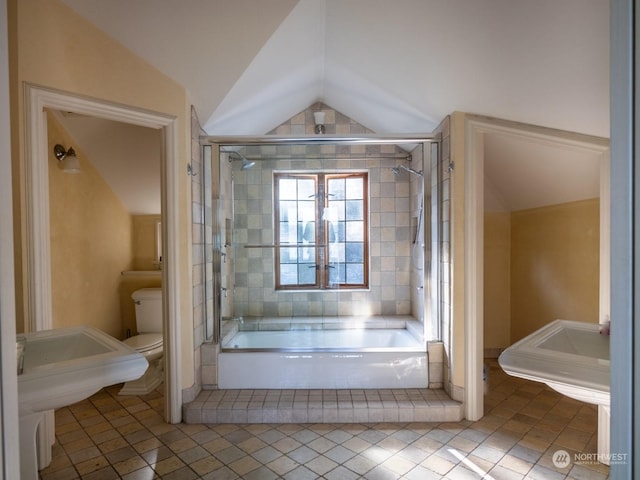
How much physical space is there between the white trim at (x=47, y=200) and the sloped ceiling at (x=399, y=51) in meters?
0.38

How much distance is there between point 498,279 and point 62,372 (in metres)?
3.31

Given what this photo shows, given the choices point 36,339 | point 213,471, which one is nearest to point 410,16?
point 36,339

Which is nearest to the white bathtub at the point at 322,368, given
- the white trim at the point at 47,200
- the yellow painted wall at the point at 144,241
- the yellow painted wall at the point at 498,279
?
the white trim at the point at 47,200

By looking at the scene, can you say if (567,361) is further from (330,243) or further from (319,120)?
(319,120)

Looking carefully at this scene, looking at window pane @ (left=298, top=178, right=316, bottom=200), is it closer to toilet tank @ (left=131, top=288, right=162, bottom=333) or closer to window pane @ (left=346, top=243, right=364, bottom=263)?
window pane @ (left=346, top=243, right=364, bottom=263)

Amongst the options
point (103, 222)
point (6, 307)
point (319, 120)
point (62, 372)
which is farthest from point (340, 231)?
point (6, 307)

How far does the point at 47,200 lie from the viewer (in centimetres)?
182

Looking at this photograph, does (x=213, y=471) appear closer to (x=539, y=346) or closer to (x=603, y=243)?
(x=539, y=346)

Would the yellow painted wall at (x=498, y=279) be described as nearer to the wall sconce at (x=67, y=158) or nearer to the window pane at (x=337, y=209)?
the window pane at (x=337, y=209)

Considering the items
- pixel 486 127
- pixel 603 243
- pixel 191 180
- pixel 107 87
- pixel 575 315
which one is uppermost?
pixel 107 87

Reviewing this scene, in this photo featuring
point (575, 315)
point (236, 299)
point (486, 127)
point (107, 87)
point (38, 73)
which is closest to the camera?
point (38, 73)

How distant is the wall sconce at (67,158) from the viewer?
2.56 metres

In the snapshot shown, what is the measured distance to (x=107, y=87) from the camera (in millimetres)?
1946

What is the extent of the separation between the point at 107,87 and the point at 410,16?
165cm
